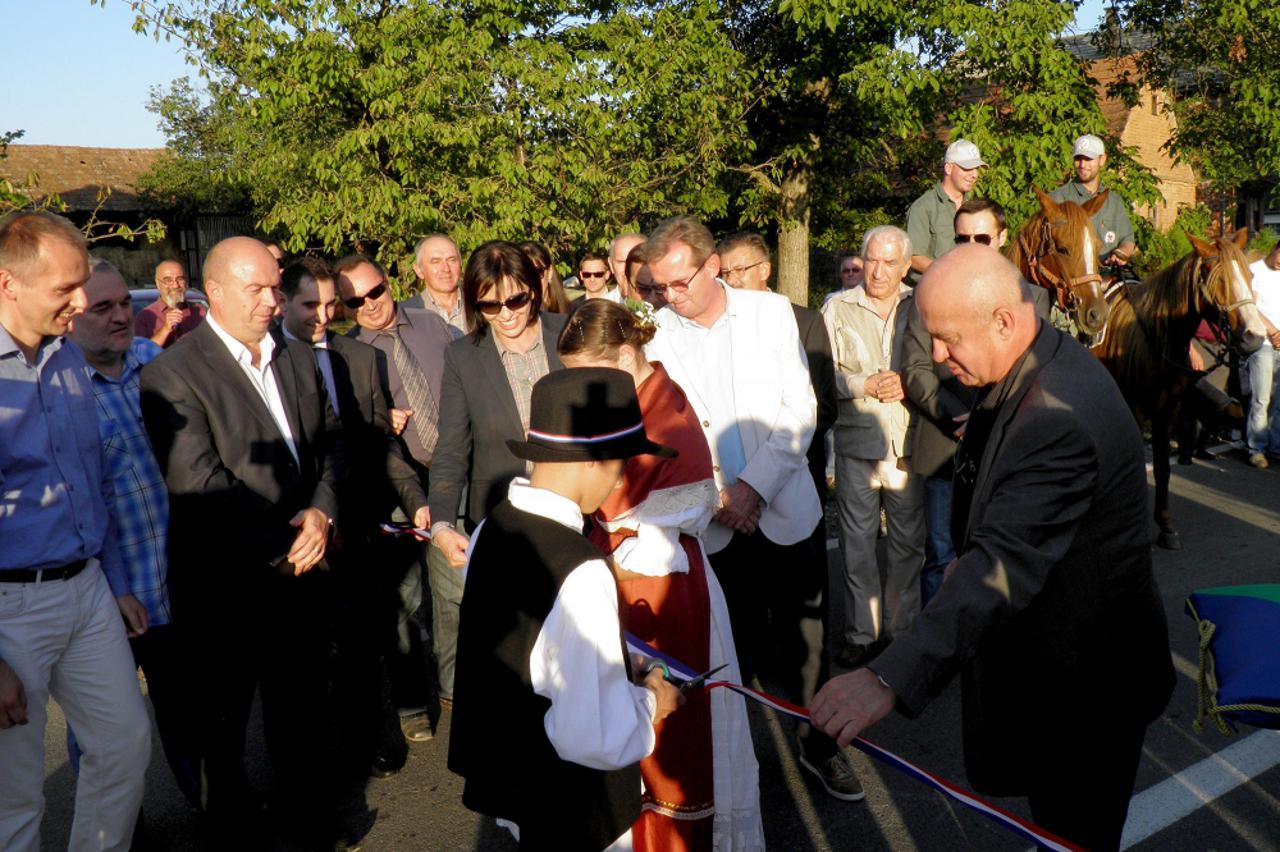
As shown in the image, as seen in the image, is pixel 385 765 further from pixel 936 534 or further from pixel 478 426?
pixel 936 534

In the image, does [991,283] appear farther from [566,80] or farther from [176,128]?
[176,128]

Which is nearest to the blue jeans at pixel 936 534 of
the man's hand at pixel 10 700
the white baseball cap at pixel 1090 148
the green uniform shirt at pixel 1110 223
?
the green uniform shirt at pixel 1110 223

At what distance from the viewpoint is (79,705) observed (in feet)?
11.6

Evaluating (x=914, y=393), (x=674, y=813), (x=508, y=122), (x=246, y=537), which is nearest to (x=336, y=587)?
(x=246, y=537)

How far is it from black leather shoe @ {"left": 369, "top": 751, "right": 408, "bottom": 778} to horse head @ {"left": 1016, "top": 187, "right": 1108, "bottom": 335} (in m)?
5.64

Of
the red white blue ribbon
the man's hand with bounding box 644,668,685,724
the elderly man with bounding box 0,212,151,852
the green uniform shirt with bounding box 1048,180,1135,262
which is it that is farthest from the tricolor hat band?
the green uniform shirt with bounding box 1048,180,1135,262

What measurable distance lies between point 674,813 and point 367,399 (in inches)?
107

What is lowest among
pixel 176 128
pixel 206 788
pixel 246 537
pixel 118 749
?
pixel 206 788

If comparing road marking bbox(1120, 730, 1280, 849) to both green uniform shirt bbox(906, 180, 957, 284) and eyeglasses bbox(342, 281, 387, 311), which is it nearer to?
green uniform shirt bbox(906, 180, 957, 284)

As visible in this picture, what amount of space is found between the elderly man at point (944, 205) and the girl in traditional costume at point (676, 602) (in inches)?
181

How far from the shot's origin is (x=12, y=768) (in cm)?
331

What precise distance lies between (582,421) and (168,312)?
800cm

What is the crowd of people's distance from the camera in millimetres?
2611

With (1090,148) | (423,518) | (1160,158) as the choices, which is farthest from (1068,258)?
(1160,158)
